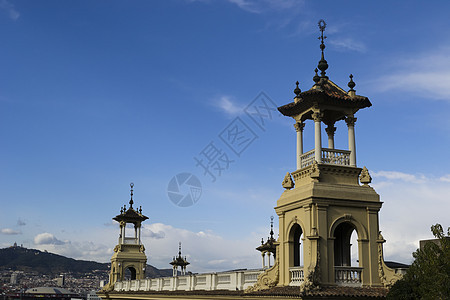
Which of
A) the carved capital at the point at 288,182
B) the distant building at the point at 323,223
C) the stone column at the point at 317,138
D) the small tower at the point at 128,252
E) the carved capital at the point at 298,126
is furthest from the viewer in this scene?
the small tower at the point at 128,252

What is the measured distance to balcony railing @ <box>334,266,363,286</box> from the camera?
2138 centimetres

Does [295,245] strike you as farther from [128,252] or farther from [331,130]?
[128,252]

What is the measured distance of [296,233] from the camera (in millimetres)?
24016

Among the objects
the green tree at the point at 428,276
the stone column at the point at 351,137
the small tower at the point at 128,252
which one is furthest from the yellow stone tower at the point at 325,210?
the small tower at the point at 128,252

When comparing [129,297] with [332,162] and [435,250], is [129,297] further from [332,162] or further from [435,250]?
[435,250]

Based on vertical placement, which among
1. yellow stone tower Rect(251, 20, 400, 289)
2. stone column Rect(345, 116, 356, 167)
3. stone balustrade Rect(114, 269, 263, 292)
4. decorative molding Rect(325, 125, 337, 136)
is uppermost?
decorative molding Rect(325, 125, 337, 136)

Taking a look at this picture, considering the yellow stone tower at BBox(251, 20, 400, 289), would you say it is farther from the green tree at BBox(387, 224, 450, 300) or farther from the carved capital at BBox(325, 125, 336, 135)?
the green tree at BBox(387, 224, 450, 300)

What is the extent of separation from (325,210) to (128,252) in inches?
1325

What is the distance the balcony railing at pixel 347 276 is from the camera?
21.4 m

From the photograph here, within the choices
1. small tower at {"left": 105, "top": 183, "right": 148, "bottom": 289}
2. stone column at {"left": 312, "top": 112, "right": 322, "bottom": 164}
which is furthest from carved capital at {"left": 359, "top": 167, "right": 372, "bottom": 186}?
small tower at {"left": 105, "top": 183, "right": 148, "bottom": 289}

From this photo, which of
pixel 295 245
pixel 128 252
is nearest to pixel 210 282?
pixel 295 245

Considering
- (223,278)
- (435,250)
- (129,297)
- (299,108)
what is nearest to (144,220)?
(129,297)

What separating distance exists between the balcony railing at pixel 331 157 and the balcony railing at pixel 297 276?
15.1 feet

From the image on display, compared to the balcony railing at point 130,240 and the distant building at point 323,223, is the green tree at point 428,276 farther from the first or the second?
the balcony railing at point 130,240
